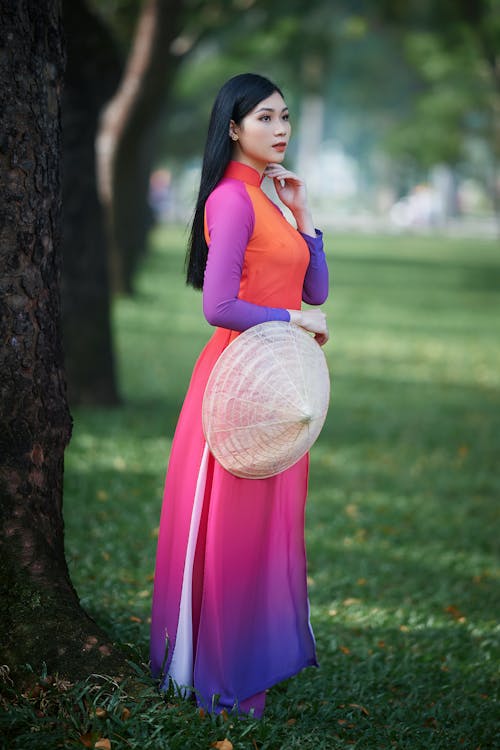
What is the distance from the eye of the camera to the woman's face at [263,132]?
142 inches

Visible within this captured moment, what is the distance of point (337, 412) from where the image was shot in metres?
10.9

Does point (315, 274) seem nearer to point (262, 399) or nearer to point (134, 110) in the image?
point (262, 399)

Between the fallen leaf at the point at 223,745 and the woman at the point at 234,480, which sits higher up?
the woman at the point at 234,480

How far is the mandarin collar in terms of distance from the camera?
144 inches

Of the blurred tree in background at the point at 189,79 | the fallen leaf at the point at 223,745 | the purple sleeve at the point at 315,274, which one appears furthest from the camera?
the blurred tree in background at the point at 189,79

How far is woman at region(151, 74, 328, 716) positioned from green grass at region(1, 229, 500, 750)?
20cm

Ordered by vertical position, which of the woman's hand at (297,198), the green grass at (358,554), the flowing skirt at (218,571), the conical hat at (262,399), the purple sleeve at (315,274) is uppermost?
the woman's hand at (297,198)

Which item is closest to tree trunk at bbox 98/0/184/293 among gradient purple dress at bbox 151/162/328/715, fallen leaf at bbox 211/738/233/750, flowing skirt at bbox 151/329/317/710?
gradient purple dress at bbox 151/162/328/715

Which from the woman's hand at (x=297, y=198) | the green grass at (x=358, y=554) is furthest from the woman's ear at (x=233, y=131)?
the green grass at (x=358, y=554)

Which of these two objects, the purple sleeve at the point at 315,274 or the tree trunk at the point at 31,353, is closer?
the tree trunk at the point at 31,353

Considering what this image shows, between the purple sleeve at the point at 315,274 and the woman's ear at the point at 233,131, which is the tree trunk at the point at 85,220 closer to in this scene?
the purple sleeve at the point at 315,274

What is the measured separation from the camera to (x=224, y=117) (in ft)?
11.8

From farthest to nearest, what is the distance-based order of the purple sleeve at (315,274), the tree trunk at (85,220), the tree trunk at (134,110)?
the tree trunk at (134,110) → the tree trunk at (85,220) → the purple sleeve at (315,274)

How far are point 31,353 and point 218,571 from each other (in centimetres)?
94
